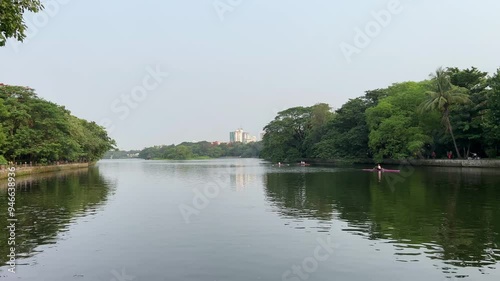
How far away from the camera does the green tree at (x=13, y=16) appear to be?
8.57 metres

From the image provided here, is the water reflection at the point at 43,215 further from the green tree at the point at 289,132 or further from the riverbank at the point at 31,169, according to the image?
the green tree at the point at 289,132

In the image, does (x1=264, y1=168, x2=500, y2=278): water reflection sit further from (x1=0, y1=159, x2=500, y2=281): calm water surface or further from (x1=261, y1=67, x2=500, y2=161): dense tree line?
(x1=261, y1=67, x2=500, y2=161): dense tree line

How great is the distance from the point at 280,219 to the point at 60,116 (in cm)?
5258

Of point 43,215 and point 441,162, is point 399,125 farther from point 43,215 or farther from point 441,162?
point 43,215

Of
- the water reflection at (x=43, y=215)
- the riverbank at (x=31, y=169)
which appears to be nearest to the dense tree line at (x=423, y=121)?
the water reflection at (x=43, y=215)

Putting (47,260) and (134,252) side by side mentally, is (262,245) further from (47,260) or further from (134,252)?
(47,260)

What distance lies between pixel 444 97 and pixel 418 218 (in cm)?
4405

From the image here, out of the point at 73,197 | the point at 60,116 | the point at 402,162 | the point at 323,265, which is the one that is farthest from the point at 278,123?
the point at 323,265

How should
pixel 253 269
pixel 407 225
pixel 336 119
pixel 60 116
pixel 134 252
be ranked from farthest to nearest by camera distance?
1. pixel 336 119
2. pixel 60 116
3. pixel 407 225
4. pixel 134 252
5. pixel 253 269

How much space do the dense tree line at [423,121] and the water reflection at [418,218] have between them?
29.9m

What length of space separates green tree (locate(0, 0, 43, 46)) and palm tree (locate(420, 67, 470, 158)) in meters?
54.1

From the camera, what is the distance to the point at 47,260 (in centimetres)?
1119

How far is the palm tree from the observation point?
178 feet

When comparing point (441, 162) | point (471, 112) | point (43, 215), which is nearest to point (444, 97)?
point (471, 112)
